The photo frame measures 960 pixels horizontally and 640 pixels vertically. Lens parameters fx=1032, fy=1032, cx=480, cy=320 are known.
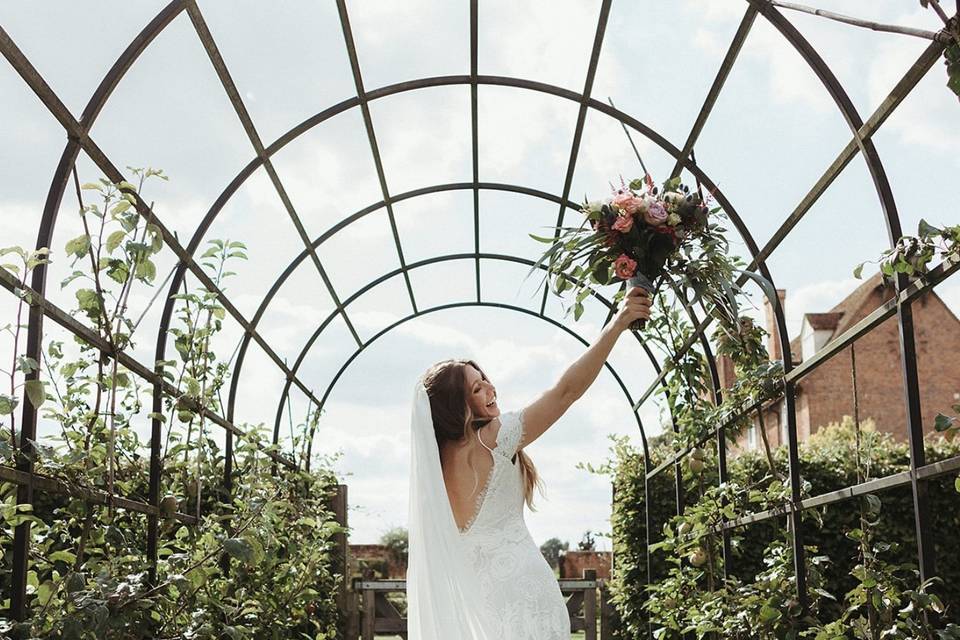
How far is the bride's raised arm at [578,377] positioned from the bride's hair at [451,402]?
148 millimetres

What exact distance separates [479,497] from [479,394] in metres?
0.33

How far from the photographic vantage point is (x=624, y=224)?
3.44 m

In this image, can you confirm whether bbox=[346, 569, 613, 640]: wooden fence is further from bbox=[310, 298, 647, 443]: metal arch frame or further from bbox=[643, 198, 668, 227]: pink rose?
bbox=[643, 198, 668, 227]: pink rose

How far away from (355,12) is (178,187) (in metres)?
1.23

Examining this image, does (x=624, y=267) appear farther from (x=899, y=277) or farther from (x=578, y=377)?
(x=899, y=277)

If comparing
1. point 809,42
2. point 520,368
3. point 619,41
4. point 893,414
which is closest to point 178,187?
point 619,41

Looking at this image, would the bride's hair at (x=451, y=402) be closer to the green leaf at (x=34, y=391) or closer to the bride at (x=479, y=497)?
the bride at (x=479, y=497)

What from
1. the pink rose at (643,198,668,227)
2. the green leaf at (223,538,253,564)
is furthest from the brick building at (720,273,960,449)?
the green leaf at (223,538,253,564)

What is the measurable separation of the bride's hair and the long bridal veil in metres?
0.04

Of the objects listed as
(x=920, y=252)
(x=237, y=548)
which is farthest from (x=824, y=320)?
(x=237, y=548)

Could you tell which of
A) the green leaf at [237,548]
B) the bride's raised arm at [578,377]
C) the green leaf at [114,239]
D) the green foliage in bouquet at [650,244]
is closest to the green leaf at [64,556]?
the green leaf at [237,548]

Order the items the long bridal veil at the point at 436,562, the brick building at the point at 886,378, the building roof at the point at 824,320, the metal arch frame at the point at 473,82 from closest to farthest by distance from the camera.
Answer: the long bridal veil at the point at 436,562 → the metal arch frame at the point at 473,82 → the brick building at the point at 886,378 → the building roof at the point at 824,320

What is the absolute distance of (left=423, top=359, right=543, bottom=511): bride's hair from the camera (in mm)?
3080

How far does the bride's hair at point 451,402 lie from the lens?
308cm
